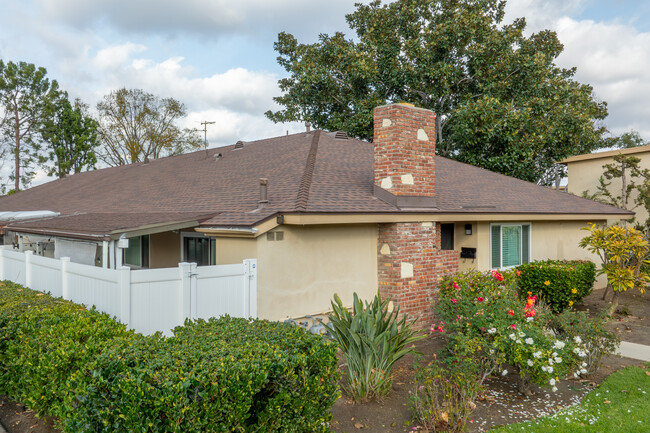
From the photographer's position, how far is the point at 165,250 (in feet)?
39.2

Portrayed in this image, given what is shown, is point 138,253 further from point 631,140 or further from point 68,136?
point 631,140

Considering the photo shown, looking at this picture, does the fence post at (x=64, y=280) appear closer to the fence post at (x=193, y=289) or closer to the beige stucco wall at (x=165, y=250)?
A: the fence post at (x=193, y=289)

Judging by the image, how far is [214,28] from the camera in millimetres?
12578

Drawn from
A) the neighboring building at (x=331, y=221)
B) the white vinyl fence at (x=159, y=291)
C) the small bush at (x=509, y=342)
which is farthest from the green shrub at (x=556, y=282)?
the white vinyl fence at (x=159, y=291)

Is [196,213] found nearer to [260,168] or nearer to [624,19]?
[260,168]

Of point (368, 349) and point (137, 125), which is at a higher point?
point (137, 125)

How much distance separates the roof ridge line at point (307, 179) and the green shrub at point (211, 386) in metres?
3.95

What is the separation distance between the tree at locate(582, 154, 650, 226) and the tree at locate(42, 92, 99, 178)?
3704cm

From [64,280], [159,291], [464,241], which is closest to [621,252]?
[464,241]

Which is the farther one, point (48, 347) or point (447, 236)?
point (447, 236)

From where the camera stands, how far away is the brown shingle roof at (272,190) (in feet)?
29.8

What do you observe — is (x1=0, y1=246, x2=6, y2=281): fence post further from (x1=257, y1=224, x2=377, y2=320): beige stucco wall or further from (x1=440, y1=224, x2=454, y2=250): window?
(x1=440, y1=224, x2=454, y2=250): window

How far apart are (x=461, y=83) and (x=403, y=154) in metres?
15.3

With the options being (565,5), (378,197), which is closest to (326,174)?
(378,197)
